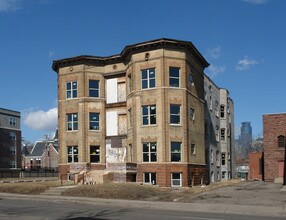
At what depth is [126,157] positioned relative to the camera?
39938mm

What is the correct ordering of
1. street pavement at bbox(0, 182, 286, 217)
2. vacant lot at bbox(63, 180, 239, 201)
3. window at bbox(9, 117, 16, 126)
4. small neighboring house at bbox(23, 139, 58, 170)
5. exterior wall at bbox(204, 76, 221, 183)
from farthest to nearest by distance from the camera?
small neighboring house at bbox(23, 139, 58, 170) < window at bbox(9, 117, 16, 126) < exterior wall at bbox(204, 76, 221, 183) < vacant lot at bbox(63, 180, 239, 201) < street pavement at bbox(0, 182, 286, 217)

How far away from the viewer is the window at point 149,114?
3638cm

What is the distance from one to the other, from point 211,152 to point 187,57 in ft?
50.6

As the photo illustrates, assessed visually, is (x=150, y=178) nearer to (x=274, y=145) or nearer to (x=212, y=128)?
(x=212, y=128)

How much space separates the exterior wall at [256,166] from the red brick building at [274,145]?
1186cm

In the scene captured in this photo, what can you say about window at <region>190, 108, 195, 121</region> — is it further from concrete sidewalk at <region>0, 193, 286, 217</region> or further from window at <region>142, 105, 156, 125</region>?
concrete sidewalk at <region>0, 193, 286, 217</region>

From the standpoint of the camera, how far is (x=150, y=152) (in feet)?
118

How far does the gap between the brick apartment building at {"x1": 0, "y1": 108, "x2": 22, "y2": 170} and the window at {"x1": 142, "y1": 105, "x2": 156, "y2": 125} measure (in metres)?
57.4

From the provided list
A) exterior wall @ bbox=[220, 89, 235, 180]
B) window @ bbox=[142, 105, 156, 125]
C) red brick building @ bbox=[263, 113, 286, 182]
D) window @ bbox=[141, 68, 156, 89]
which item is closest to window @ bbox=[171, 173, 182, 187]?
window @ bbox=[142, 105, 156, 125]

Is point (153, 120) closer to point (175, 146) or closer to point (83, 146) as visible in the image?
point (175, 146)

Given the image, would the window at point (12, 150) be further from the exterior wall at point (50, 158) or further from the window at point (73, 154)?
the window at point (73, 154)

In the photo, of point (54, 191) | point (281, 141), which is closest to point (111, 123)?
point (54, 191)

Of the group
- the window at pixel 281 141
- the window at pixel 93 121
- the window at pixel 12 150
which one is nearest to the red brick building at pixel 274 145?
the window at pixel 281 141

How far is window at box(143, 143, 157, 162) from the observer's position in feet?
118
